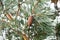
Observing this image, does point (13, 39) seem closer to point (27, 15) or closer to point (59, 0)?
point (27, 15)

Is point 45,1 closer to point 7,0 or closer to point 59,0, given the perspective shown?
point 59,0

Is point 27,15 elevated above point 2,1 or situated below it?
below

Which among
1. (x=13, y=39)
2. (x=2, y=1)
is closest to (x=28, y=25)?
(x=13, y=39)

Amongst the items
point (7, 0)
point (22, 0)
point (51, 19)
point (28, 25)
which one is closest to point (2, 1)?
point (7, 0)

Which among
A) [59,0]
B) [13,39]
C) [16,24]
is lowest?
[13,39]

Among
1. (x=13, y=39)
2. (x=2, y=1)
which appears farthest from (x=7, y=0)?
(x=13, y=39)

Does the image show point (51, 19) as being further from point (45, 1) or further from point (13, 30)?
point (13, 30)

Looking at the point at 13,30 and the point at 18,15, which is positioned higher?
the point at 18,15
